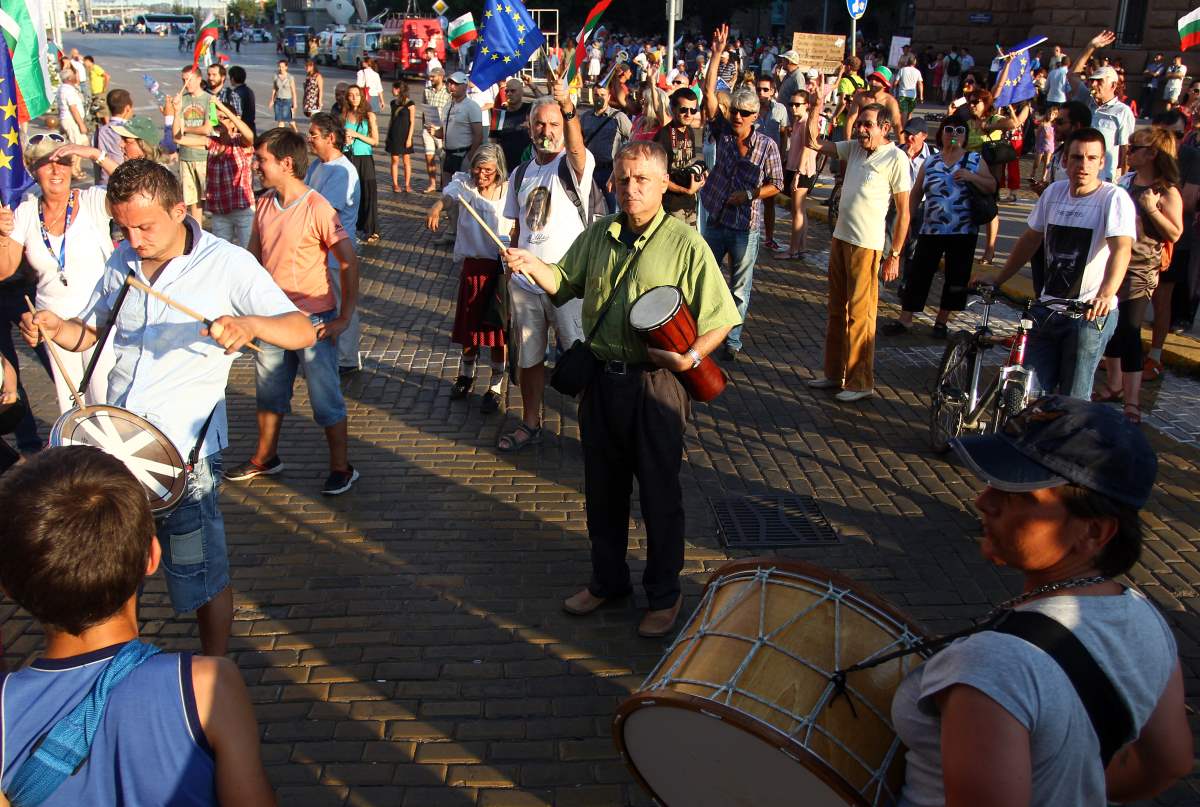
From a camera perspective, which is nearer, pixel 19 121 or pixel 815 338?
pixel 19 121

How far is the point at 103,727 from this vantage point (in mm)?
1869

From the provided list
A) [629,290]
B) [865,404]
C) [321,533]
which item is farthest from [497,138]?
[629,290]

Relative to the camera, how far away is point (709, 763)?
2621mm

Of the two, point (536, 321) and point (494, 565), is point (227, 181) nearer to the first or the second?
point (536, 321)

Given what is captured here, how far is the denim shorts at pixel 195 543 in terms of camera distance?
3.75 meters

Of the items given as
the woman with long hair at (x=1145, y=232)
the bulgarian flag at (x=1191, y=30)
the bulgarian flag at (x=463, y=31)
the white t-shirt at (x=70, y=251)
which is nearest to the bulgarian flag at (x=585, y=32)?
the bulgarian flag at (x=463, y=31)

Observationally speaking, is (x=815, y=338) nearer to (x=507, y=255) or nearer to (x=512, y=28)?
(x=512, y=28)

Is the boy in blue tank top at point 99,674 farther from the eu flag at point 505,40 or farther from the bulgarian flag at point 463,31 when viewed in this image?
the bulgarian flag at point 463,31

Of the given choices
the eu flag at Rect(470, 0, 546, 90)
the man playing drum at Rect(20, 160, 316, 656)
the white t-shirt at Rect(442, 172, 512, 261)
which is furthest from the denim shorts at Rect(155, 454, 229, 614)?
the eu flag at Rect(470, 0, 546, 90)

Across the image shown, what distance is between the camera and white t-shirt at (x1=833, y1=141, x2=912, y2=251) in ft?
23.3

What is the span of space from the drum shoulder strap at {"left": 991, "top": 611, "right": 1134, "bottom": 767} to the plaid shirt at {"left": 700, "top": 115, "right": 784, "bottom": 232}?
6.56 metres

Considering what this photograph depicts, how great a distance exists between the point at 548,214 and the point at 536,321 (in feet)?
2.21

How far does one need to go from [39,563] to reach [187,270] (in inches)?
80.9

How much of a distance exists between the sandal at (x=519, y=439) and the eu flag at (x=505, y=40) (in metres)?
2.89
